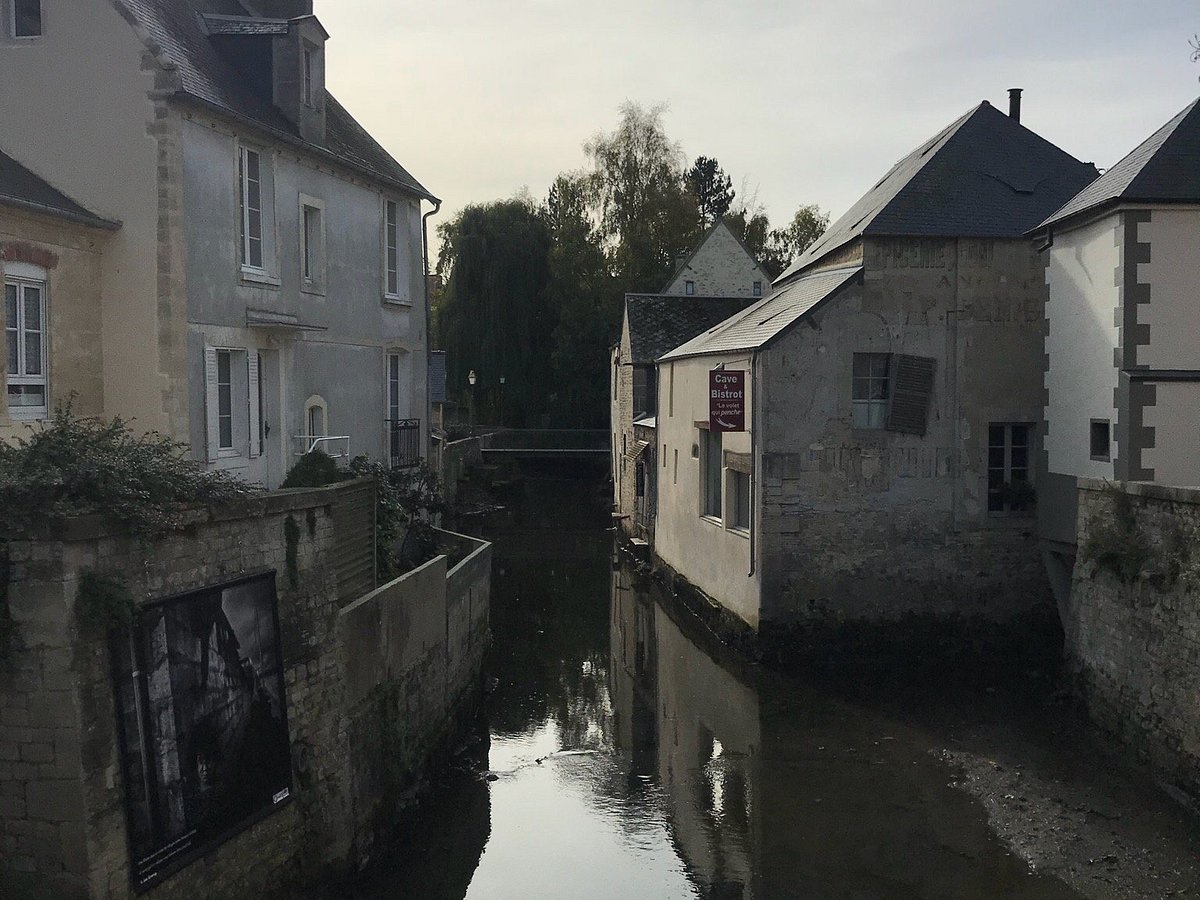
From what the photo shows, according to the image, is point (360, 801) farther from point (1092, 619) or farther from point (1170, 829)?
point (1092, 619)

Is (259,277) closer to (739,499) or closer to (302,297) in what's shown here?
(302,297)

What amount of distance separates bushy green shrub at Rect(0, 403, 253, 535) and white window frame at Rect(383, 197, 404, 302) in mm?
10376

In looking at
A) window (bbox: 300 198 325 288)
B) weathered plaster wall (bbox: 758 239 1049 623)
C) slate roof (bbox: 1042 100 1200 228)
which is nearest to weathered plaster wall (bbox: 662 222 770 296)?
weathered plaster wall (bbox: 758 239 1049 623)

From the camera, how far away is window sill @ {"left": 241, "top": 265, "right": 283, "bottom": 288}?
532 inches

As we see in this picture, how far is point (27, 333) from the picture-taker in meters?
11.2

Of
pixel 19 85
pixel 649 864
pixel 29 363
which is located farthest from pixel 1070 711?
pixel 19 85

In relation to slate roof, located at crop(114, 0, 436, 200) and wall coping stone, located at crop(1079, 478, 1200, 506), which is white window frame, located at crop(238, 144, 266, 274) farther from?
wall coping stone, located at crop(1079, 478, 1200, 506)

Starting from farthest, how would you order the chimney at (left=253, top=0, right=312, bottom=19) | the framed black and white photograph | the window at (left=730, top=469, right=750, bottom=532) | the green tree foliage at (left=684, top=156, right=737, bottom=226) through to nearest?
the green tree foliage at (left=684, top=156, right=737, bottom=226) < the window at (left=730, top=469, right=750, bottom=532) < the chimney at (left=253, top=0, right=312, bottom=19) < the framed black and white photograph

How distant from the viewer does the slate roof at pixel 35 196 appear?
35.7 feet

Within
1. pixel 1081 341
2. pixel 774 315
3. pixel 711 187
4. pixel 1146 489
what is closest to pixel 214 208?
pixel 774 315

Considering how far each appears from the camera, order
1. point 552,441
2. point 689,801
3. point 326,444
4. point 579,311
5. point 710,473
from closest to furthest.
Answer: point 689,801, point 326,444, point 710,473, point 552,441, point 579,311

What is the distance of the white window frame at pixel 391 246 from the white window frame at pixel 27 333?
6.63 m

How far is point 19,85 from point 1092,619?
13.3 metres

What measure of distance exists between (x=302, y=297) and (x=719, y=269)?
2798 cm
